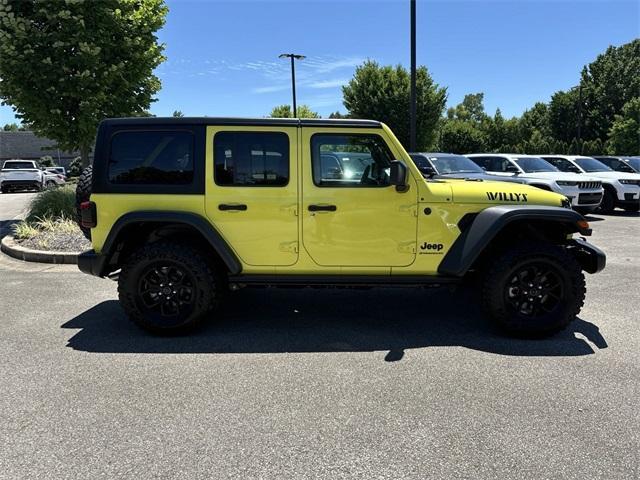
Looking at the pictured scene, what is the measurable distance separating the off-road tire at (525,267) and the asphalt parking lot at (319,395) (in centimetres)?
16

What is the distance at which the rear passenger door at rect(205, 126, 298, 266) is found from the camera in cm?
433

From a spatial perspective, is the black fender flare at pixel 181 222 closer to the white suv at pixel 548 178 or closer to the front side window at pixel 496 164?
the white suv at pixel 548 178

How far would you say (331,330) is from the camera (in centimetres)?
460

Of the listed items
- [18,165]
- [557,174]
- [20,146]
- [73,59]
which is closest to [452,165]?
[557,174]

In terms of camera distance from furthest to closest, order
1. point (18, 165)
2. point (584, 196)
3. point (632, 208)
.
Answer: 1. point (18, 165)
2. point (632, 208)
3. point (584, 196)

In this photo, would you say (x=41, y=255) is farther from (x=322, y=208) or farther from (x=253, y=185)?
(x=322, y=208)

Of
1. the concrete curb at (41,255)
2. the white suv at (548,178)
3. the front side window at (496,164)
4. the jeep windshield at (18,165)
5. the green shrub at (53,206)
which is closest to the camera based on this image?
the concrete curb at (41,255)

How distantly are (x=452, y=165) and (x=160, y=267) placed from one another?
8.17 m

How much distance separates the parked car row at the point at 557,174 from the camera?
1099cm

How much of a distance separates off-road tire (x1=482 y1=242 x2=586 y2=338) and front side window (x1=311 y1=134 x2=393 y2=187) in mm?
1271

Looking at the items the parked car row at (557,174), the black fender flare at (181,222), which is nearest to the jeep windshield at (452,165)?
the parked car row at (557,174)

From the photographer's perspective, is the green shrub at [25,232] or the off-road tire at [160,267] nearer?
the off-road tire at [160,267]

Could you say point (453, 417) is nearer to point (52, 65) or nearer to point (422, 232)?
point (422, 232)

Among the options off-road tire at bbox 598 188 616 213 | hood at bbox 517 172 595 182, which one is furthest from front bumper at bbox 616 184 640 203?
hood at bbox 517 172 595 182
